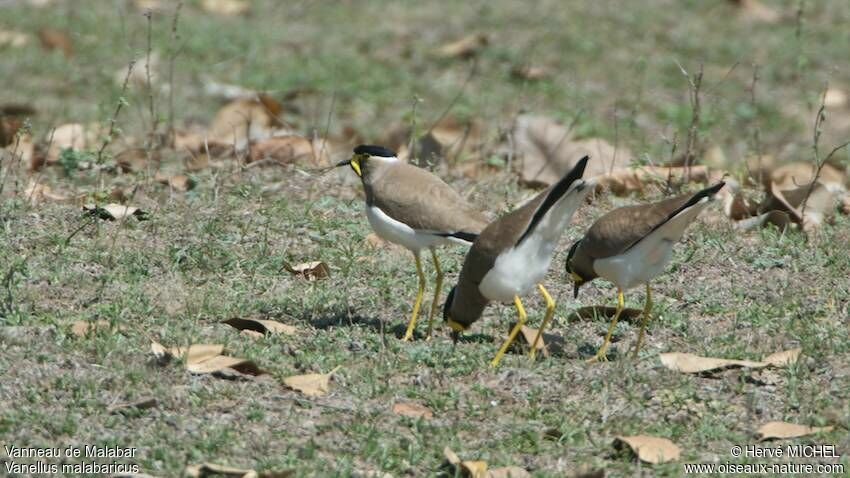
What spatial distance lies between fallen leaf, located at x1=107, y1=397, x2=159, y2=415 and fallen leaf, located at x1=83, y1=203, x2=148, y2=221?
224 centimetres

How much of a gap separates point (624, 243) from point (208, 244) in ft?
7.32

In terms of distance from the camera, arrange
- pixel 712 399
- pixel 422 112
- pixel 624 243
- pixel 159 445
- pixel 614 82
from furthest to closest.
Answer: pixel 614 82 < pixel 422 112 < pixel 624 243 < pixel 712 399 < pixel 159 445

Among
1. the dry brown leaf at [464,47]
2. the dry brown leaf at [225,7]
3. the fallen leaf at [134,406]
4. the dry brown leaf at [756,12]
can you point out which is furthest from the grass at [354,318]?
the dry brown leaf at [756,12]

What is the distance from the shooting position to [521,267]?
567cm

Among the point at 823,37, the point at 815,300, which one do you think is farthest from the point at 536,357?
the point at 823,37

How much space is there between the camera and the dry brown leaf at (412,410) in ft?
17.0

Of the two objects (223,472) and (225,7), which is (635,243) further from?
(225,7)

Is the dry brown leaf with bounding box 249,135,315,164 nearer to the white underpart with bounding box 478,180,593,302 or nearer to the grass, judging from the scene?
the grass

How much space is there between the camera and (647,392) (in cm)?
538

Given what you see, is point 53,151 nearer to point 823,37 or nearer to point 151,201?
point 151,201

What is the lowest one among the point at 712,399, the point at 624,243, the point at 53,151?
the point at 53,151

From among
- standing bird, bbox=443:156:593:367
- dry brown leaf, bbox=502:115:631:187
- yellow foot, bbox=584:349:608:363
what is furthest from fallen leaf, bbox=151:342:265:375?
dry brown leaf, bbox=502:115:631:187

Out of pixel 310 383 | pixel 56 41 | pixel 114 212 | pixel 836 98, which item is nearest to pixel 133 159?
pixel 114 212

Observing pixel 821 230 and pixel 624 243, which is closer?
pixel 624 243
